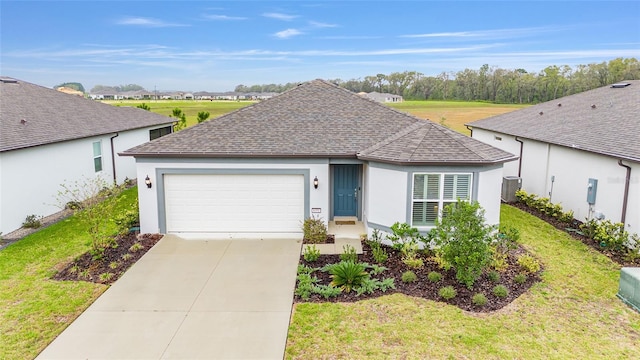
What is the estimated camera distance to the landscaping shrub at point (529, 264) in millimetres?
9492

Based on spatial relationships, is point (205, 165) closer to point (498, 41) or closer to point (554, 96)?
point (498, 41)

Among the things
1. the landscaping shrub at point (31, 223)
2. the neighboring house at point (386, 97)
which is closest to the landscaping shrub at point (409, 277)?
the landscaping shrub at point (31, 223)

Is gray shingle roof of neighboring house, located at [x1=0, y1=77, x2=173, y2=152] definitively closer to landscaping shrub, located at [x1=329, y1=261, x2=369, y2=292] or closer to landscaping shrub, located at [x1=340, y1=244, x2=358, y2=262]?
landscaping shrub, located at [x1=340, y1=244, x2=358, y2=262]

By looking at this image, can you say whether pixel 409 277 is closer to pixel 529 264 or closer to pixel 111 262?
pixel 529 264

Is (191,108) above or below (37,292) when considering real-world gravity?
above

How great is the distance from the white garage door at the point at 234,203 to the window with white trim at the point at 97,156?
7143 mm

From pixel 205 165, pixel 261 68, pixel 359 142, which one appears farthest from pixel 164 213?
pixel 261 68

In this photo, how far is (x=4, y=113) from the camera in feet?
47.0

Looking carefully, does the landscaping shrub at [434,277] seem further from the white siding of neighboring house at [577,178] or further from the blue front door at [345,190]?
the white siding of neighboring house at [577,178]

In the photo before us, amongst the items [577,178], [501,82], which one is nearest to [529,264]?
[577,178]

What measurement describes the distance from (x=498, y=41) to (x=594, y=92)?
21729 millimetres

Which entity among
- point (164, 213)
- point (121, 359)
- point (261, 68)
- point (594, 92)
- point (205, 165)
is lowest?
point (121, 359)

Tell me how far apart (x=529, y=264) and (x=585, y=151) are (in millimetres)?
5703

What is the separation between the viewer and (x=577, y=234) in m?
12.4
